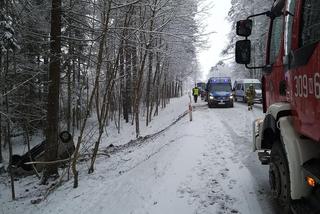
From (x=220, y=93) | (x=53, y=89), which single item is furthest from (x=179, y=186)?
(x=220, y=93)

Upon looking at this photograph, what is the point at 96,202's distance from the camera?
851 cm

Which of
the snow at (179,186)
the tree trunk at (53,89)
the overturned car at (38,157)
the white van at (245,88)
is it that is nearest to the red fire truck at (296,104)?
the snow at (179,186)

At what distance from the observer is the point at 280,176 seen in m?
4.41

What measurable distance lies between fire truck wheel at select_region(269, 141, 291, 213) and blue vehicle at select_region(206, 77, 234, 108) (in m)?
22.4

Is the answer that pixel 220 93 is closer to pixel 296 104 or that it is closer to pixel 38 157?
pixel 38 157

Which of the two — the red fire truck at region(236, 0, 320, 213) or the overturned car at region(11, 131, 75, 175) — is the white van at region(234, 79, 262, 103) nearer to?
the overturned car at region(11, 131, 75, 175)

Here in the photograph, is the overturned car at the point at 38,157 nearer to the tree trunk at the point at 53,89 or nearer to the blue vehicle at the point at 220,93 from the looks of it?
the tree trunk at the point at 53,89

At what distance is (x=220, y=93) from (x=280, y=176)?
23.0 m

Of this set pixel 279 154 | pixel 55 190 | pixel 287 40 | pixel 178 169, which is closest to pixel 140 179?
pixel 178 169

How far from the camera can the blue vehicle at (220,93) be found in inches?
1061

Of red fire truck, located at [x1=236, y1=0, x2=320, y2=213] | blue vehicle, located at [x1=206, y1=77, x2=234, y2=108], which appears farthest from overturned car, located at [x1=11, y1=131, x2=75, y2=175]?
blue vehicle, located at [x1=206, y1=77, x2=234, y2=108]

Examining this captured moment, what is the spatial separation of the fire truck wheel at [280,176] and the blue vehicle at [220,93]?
2241 centimetres

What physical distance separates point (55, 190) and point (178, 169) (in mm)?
4558

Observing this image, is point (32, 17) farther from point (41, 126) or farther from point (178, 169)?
point (41, 126)
